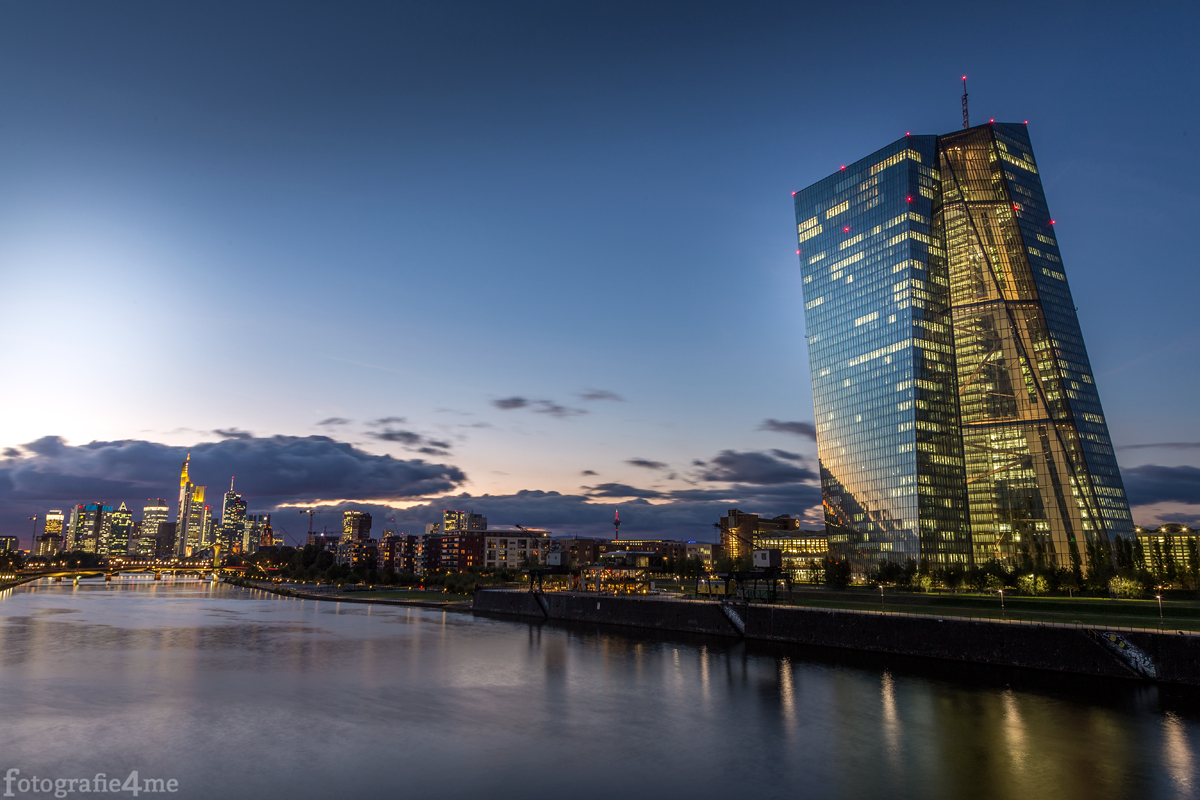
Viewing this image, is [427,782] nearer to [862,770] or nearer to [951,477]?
→ [862,770]

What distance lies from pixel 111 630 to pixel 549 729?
87.3m

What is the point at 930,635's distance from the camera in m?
71.8

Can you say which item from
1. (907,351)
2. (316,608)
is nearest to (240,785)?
(316,608)

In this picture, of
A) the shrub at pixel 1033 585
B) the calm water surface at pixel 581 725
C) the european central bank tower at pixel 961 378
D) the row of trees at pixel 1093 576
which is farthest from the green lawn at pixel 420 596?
the shrub at pixel 1033 585

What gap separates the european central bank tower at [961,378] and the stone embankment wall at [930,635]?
74.9 meters

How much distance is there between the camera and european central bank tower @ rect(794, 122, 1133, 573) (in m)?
154

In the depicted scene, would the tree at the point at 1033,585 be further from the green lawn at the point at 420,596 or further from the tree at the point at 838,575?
the green lawn at the point at 420,596

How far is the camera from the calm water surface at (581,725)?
34.5m

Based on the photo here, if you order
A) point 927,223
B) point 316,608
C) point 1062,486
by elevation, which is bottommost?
point 316,608

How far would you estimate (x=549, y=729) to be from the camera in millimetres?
45812

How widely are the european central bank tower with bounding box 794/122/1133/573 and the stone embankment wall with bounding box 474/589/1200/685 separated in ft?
246

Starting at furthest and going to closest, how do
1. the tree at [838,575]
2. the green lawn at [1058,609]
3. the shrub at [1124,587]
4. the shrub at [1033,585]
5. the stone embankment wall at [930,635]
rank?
the tree at [838,575] → the shrub at [1033,585] → the shrub at [1124,587] → the green lawn at [1058,609] → the stone embankment wall at [930,635]

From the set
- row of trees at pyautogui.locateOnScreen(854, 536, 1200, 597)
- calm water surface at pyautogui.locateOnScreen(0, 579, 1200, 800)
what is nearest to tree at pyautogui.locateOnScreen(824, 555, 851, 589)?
row of trees at pyautogui.locateOnScreen(854, 536, 1200, 597)

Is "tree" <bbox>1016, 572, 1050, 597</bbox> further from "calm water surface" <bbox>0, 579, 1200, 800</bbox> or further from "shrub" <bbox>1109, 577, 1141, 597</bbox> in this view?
"calm water surface" <bbox>0, 579, 1200, 800</bbox>
